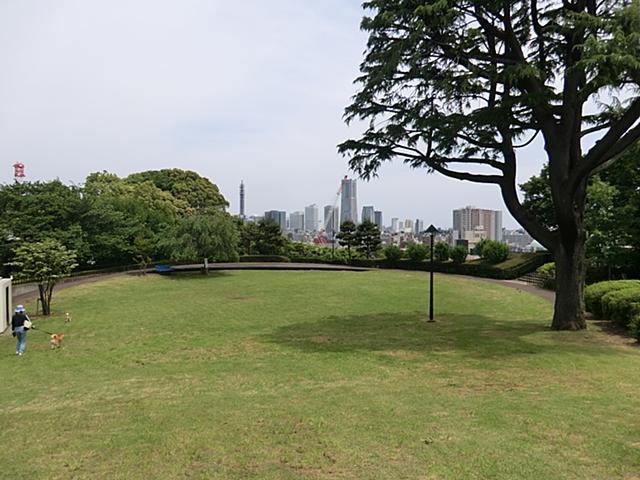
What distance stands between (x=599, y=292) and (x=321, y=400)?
1266 cm

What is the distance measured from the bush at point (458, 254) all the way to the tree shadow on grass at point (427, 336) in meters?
21.1

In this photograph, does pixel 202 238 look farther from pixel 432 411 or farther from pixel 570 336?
pixel 432 411

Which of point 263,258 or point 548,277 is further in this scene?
point 263,258

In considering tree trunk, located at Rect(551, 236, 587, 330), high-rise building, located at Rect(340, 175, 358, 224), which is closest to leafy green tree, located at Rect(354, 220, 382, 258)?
tree trunk, located at Rect(551, 236, 587, 330)

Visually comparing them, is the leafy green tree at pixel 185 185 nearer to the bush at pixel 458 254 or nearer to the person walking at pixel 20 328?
the bush at pixel 458 254

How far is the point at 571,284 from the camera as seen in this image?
13.1 meters

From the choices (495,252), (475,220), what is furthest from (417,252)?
(475,220)

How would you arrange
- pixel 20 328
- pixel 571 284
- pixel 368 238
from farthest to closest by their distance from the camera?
pixel 368 238 → pixel 571 284 → pixel 20 328

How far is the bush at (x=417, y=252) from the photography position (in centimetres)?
4028

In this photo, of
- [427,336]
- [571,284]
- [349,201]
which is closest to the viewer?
[427,336]

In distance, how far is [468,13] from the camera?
12.3 meters

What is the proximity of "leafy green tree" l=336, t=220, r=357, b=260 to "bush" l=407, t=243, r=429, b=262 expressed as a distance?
6939mm

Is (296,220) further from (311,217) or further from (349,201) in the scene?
(349,201)

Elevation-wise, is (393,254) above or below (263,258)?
above
